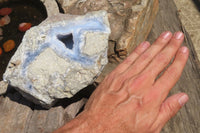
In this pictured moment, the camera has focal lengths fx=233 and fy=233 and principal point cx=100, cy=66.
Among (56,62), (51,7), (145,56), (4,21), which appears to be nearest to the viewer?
(145,56)

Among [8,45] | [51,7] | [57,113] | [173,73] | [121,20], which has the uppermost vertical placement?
[173,73]

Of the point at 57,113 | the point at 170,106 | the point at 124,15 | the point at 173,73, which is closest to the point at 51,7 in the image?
the point at 124,15

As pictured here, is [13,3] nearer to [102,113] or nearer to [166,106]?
[102,113]

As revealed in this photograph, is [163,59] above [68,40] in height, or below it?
above

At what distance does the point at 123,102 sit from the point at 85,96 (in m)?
0.68

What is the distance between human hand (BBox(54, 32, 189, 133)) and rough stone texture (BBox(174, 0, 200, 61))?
1.71 metres

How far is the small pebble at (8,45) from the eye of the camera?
2510 mm

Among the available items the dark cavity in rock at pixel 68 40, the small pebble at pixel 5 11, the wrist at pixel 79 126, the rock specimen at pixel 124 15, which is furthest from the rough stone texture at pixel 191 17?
the small pebble at pixel 5 11

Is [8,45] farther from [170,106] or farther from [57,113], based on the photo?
[170,106]

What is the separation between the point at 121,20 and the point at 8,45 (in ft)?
4.31

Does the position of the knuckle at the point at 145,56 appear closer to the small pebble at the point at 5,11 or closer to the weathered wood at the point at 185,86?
the weathered wood at the point at 185,86

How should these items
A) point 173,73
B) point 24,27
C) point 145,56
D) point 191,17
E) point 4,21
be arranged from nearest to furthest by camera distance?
1. point 173,73
2. point 145,56
3. point 24,27
4. point 4,21
5. point 191,17

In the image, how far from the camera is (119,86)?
1.38 metres

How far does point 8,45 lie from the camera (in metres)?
2.53
